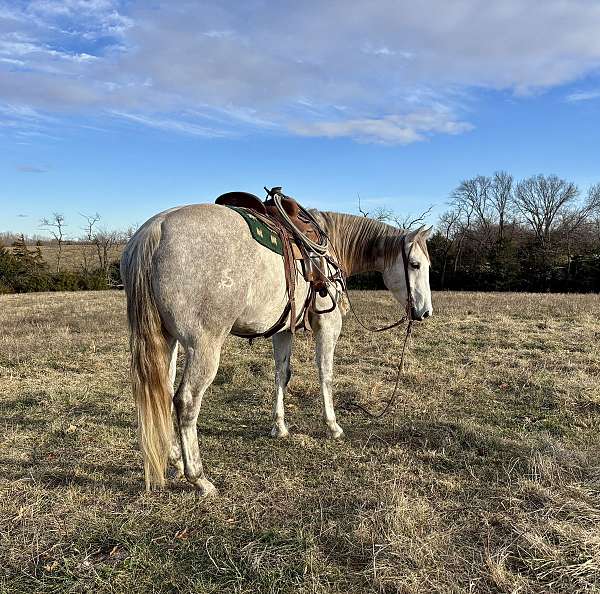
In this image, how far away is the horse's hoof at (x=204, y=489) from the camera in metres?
3.22

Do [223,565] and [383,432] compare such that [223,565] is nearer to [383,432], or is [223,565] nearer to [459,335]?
[383,432]

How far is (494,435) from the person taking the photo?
14.1 ft

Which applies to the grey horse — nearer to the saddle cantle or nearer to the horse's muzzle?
the saddle cantle

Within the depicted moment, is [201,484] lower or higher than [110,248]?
lower

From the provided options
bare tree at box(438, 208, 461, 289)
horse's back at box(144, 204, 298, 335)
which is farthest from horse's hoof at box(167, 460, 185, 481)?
bare tree at box(438, 208, 461, 289)

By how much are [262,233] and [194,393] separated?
4.05 feet

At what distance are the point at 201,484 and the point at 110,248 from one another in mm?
40236

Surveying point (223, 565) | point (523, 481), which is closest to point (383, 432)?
point (523, 481)

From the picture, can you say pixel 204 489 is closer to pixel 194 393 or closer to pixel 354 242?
pixel 194 393

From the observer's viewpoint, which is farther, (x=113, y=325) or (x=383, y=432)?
(x=113, y=325)

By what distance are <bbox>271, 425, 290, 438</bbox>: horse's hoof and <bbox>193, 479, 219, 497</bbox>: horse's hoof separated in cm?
115

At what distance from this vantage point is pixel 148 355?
3008mm

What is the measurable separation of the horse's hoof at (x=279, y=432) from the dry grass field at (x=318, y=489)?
0.12m

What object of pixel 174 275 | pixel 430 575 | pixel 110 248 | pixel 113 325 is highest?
pixel 110 248
